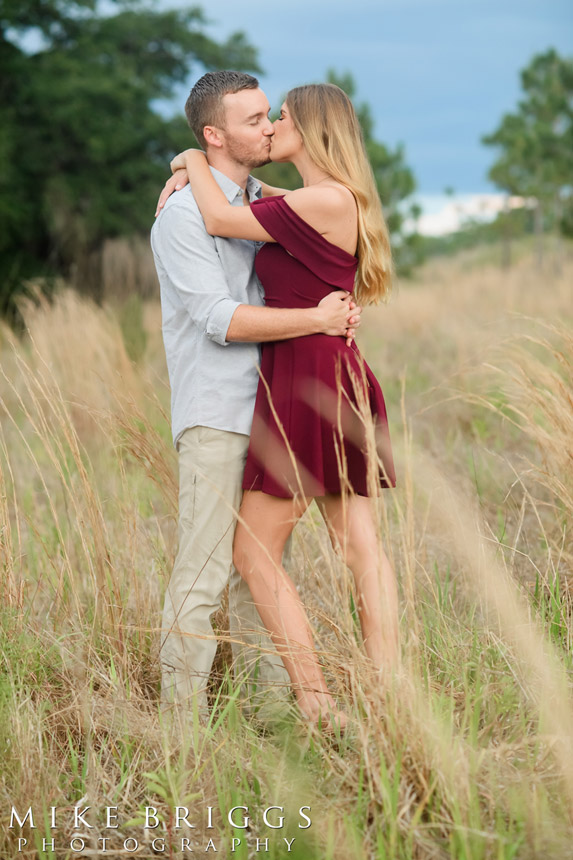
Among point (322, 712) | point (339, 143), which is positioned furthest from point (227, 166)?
point (322, 712)

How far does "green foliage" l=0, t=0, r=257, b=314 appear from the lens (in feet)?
52.8

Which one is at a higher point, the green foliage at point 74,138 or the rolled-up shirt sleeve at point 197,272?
the green foliage at point 74,138

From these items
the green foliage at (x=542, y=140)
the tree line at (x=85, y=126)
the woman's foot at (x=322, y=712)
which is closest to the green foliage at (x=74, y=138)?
the tree line at (x=85, y=126)

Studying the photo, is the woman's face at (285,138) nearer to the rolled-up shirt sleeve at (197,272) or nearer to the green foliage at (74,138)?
the rolled-up shirt sleeve at (197,272)

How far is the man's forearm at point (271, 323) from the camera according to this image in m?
2.41

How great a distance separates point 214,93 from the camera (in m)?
2.60

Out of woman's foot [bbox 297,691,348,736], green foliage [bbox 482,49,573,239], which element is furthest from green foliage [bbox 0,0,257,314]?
woman's foot [bbox 297,691,348,736]

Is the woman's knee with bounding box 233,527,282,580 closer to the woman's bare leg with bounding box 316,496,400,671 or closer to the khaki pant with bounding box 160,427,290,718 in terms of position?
the khaki pant with bounding box 160,427,290,718

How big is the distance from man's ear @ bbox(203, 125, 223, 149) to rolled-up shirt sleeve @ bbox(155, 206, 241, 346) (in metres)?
0.26

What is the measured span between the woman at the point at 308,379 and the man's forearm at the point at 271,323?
0.06 meters

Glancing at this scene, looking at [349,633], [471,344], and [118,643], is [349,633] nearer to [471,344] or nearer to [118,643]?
[118,643]

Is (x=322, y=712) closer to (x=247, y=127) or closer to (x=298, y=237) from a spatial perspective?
(x=298, y=237)

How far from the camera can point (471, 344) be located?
7.82m

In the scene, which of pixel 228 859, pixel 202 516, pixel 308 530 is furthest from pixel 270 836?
pixel 308 530
